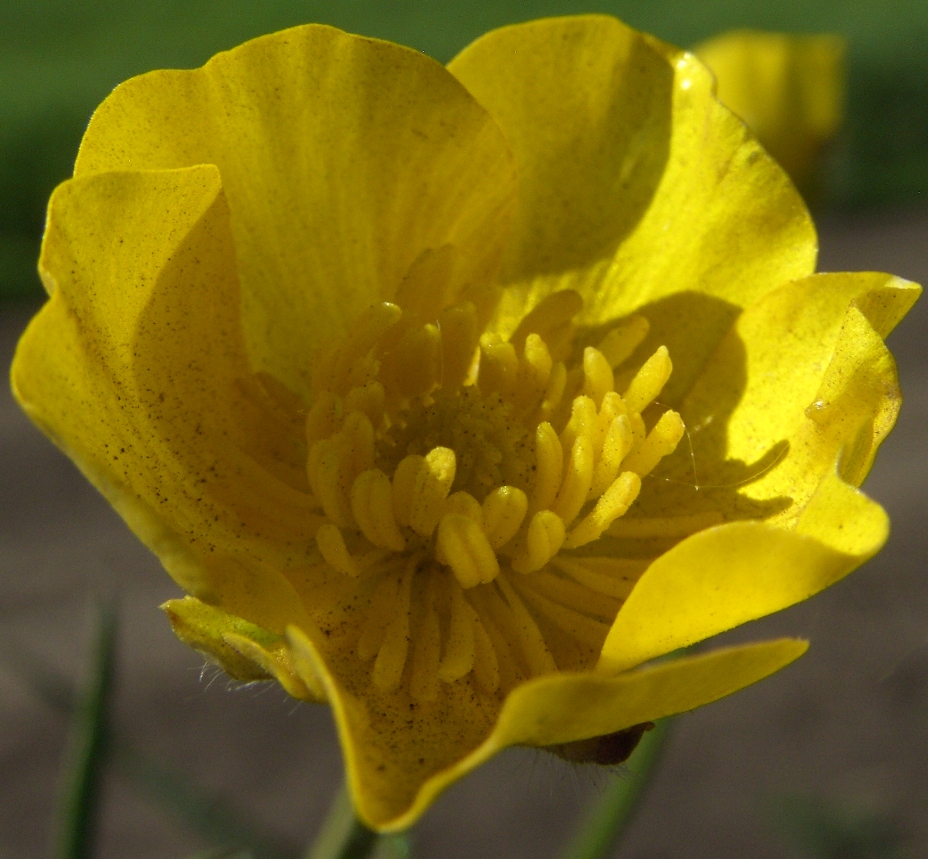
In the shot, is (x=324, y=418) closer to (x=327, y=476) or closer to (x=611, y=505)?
(x=327, y=476)

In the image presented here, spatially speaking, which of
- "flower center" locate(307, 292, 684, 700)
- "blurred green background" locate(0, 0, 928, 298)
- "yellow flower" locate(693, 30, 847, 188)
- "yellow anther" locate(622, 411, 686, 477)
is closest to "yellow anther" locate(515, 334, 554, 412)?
"flower center" locate(307, 292, 684, 700)

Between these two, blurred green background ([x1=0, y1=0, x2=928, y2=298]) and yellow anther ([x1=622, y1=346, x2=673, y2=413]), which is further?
blurred green background ([x1=0, y1=0, x2=928, y2=298])

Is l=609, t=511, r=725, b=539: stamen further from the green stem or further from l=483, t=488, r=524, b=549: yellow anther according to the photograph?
the green stem

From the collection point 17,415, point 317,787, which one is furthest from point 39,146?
point 317,787

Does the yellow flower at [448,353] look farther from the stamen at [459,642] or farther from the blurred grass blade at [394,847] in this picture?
the blurred grass blade at [394,847]

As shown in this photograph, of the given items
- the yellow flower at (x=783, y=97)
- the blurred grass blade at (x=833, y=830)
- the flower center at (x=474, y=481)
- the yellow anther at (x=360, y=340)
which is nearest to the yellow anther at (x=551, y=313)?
the flower center at (x=474, y=481)

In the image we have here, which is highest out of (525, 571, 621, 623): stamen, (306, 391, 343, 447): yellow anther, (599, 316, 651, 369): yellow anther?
(306, 391, 343, 447): yellow anther

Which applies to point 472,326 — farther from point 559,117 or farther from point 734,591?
point 734,591
